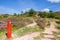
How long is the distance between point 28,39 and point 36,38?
1019 millimetres

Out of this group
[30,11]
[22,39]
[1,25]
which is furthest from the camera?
[30,11]

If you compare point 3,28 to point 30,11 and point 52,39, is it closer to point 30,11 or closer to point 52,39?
point 52,39

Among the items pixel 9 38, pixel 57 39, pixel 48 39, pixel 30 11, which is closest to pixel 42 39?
pixel 48 39

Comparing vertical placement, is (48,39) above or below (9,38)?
below

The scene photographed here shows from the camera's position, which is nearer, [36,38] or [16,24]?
[36,38]

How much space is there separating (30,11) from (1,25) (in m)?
26.5

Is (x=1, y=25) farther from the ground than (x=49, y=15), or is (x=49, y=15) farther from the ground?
(x=1, y=25)

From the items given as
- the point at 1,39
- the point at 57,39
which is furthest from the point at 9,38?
the point at 57,39

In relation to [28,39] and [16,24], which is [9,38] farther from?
[16,24]

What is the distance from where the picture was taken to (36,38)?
11508 mm

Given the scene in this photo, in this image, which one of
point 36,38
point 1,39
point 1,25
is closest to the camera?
point 1,39

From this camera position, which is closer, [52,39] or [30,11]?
[52,39]

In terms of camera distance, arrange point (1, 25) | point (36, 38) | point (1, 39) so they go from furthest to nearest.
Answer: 1. point (1, 25)
2. point (36, 38)
3. point (1, 39)

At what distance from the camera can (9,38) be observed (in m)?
7.73
